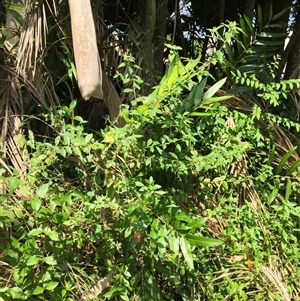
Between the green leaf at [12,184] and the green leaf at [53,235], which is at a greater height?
the green leaf at [12,184]

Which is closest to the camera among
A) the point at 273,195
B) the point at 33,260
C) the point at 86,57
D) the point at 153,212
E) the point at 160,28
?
the point at 86,57

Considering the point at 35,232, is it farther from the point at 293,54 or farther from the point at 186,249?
the point at 293,54

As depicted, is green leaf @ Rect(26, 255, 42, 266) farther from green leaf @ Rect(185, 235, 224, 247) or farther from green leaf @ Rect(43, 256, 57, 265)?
green leaf @ Rect(185, 235, 224, 247)

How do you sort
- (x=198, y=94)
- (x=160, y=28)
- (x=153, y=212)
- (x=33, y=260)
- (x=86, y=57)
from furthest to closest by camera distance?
(x=160, y=28)
(x=198, y=94)
(x=153, y=212)
(x=33, y=260)
(x=86, y=57)

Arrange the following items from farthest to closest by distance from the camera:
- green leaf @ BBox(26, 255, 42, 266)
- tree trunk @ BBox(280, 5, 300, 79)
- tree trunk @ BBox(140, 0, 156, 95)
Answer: tree trunk @ BBox(280, 5, 300, 79)
tree trunk @ BBox(140, 0, 156, 95)
green leaf @ BBox(26, 255, 42, 266)

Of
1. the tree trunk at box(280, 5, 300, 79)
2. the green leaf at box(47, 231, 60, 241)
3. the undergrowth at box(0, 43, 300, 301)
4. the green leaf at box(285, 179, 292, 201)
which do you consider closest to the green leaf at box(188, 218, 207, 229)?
the undergrowth at box(0, 43, 300, 301)

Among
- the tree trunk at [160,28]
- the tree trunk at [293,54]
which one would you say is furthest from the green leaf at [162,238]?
the tree trunk at [293,54]

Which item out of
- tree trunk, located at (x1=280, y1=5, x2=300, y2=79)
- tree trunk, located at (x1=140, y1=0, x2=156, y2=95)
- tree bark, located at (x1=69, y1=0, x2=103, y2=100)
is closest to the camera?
tree bark, located at (x1=69, y1=0, x2=103, y2=100)

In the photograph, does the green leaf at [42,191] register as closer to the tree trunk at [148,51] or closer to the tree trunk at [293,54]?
the tree trunk at [148,51]

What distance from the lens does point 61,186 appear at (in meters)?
1.47

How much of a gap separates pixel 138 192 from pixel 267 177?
2.60ft

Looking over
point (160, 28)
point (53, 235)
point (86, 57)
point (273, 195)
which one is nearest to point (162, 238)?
point (53, 235)

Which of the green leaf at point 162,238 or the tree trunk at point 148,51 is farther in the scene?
the tree trunk at point 148,51

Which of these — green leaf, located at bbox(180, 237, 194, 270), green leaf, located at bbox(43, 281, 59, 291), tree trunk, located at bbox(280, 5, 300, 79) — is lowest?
green leaf, located at bbox(43, 281, 59, 291)
